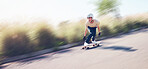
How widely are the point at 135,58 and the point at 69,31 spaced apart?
6869 mm

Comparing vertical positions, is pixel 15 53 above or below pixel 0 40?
below

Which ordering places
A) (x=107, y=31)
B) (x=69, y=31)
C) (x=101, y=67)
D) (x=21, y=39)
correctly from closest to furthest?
(x=101, y=67), (x=21, y=39), (x=69, y=31), (x=107, y=31)

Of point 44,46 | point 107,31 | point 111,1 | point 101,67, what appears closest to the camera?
point 101,67

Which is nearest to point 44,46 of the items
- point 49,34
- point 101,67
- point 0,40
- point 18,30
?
point 49,34

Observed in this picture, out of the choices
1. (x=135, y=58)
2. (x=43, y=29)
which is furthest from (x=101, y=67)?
(x=43, y=29)

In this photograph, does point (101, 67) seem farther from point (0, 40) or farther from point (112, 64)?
point (0, 40)

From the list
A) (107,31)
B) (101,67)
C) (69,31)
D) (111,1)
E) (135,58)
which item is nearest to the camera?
(101,67)

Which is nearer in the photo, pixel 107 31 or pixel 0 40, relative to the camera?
pixel 0 40

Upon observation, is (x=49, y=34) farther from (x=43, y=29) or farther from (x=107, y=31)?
(x=107, y=31)

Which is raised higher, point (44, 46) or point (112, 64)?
point (44, 46)

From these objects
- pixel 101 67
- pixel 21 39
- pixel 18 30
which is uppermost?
pixel 18 30

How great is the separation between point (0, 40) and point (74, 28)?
211 inches

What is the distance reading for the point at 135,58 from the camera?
16.7 feet

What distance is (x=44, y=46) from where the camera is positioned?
9789 millimetres
